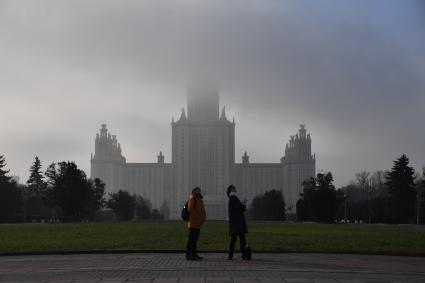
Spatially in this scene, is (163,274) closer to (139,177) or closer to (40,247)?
(40,247)

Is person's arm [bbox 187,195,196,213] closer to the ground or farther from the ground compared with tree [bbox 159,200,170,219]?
farther from the ground

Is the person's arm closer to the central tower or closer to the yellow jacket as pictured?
the yellow jacket

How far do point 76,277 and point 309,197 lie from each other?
79.2 meters

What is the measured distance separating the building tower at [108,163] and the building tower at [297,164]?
A: 4608cm

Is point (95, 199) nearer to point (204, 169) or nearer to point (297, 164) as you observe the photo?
point (204, 169)

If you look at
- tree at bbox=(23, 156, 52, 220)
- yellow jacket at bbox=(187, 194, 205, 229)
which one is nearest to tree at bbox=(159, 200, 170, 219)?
tree at bbox=(23, 156, 52, 220)

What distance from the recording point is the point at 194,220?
15555 mm

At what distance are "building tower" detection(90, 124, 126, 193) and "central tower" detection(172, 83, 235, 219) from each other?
54.5 feet

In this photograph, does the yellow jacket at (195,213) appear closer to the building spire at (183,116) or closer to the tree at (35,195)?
the tree at (35,195)

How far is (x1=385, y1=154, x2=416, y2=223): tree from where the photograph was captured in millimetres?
90812

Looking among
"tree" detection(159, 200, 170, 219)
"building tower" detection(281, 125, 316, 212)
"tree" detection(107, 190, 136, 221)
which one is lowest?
"tree" detection(159, 200, 170, 219)

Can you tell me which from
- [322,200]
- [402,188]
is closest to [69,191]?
[322,200]

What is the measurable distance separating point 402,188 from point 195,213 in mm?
86744

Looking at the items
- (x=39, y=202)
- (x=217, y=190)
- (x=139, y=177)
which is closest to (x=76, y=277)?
(x=39, y=202)
